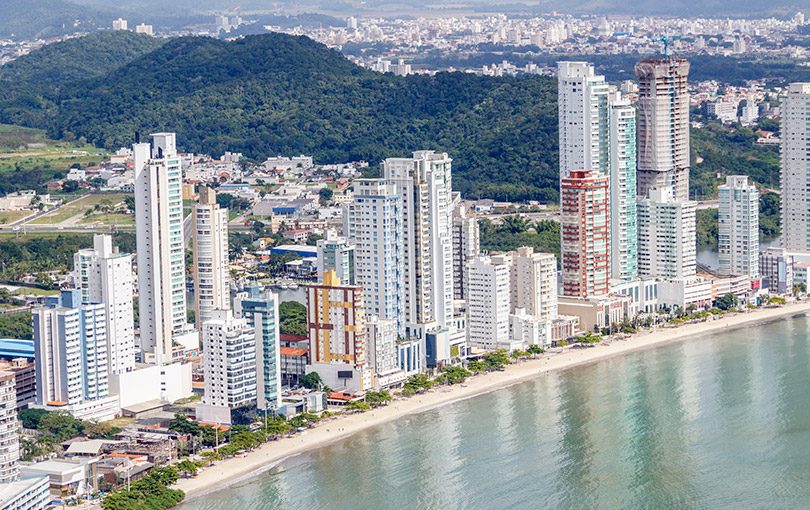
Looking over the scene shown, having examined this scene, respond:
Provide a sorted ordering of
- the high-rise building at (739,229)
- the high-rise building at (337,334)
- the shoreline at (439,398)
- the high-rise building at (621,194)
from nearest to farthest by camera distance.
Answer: the shoreline at (439,398) < the high-rise building at (337,334) < the high-rise building at (621,194) < the high-rise building at (739,229)

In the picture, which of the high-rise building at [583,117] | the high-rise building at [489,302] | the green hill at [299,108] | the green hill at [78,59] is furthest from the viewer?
the green hill at [78,59]

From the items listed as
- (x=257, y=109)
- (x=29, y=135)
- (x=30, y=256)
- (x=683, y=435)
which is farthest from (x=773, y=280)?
(x=29, y=135)

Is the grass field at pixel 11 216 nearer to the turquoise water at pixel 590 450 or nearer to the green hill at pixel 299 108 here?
the green hill at pixel 299 108

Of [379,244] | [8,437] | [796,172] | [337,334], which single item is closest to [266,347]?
[337,334]

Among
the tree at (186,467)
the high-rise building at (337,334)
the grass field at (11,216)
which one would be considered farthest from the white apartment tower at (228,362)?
the grass field at (11,216)

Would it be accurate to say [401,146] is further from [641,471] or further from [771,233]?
[641,471]

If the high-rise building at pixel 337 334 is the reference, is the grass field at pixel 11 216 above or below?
above

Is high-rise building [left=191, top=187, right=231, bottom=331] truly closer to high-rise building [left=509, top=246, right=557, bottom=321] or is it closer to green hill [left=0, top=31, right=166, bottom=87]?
high-rise building [left=509, top=246, right=557, bottom=321]
